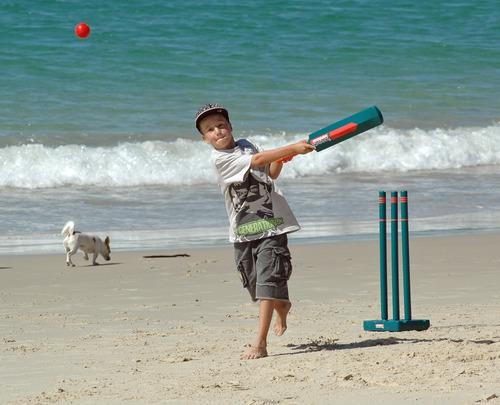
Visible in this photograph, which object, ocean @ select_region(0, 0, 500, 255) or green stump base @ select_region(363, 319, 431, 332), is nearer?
green stump base @ select_region(363, 319, 431, 332)

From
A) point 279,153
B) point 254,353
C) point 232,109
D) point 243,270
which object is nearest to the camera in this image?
point 279,153

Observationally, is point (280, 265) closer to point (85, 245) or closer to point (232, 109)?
point (85, 245)

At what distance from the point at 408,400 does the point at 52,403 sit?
157cm

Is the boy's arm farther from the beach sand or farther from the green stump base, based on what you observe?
the green stump base

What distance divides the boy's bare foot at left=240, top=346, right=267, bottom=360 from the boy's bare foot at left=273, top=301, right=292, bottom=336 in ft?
1.14

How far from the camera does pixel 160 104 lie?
22.9m

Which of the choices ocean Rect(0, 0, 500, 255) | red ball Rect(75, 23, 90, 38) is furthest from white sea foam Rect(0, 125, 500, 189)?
red ball Rect(75, 23, 90, 38)

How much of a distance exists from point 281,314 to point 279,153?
106 centimetres

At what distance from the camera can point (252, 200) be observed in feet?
21.3

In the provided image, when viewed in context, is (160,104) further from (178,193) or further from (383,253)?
(383,253)

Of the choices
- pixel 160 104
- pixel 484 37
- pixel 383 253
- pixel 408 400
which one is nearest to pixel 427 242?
pixel 383 253

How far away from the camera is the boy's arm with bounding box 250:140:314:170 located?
6.13 metres

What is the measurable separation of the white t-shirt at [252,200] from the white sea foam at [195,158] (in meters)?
11.4

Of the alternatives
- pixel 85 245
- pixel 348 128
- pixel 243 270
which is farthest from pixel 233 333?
pixel 85 245
